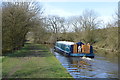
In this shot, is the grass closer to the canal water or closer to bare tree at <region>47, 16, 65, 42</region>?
the canal water

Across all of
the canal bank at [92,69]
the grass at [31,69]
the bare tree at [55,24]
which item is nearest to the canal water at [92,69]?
the canal bank at [92,69]

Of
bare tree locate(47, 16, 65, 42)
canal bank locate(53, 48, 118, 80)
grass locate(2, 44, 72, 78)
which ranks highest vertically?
bare tree locate(47, 16, 65, 42)

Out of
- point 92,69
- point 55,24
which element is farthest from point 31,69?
point 55,24

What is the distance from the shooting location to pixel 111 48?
1319 inches

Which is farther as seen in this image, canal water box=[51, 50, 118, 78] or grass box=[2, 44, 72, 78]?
canal water box=[51, 50, 118, 78]

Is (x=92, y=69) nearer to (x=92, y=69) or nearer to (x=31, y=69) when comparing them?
(x=92, y=69)

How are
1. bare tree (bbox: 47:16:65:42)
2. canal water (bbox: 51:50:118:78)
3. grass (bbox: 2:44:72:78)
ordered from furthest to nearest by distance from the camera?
bare tree (bbox: 47:16:65:42) → canal water (bbox: 51:50:118:78) → grass (bbox: 2:44:72:78)

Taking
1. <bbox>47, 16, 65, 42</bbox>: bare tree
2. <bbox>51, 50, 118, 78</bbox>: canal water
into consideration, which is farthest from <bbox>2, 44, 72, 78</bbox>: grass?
<bbox>47, 16, 65, 42</bbox>: bare tree

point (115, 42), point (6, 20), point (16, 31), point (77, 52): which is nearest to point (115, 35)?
point (115, 42)

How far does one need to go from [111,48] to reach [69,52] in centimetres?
1248

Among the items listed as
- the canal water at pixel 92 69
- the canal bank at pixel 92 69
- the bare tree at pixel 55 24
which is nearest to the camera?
the canal bank at pixel 92 69

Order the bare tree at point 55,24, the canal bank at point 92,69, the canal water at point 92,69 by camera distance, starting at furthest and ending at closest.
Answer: the bare tree at point 55,24 → the canal water at point 92,69 → the canal bank at point 92,69

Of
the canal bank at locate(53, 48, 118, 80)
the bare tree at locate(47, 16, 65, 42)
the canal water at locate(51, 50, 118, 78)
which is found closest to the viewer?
the canal bank at locate(53, 48, 118, 80)

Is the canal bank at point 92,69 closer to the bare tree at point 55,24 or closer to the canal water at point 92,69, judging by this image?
the canal water at point 92,69
